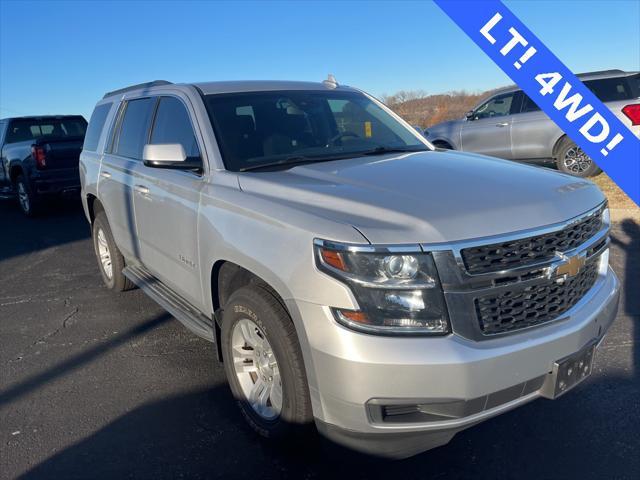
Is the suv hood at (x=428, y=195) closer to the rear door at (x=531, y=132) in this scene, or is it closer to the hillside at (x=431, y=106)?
the rear door at (x=531, y=132)

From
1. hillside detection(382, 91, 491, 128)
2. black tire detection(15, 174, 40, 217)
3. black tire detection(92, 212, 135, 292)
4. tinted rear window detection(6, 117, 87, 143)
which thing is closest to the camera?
black tire detection(92, 212, 135, 292)

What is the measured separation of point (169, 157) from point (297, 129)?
972 millimetres

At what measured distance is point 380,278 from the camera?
2.24m

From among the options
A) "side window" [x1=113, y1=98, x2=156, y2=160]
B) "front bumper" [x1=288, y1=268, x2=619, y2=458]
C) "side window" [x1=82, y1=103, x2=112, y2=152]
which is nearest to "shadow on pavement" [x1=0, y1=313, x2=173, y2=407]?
"side window" [x1=113, y1=98, x2=156, y2=160]

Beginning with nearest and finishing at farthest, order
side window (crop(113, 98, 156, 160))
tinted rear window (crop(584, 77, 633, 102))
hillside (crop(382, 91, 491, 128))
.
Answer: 1. side window (crop(113, 98, 156, 160))
2. tinted rear window (crop(584, 77, 633, 102))
3. hillside (crop(382, 91, 491, 128))

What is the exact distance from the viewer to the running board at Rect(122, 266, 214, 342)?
356 cm

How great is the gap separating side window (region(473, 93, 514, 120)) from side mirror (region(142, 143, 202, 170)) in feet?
30.7

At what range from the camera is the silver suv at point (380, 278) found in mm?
2223

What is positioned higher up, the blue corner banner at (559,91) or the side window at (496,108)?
the blue corner banner at (559,91)

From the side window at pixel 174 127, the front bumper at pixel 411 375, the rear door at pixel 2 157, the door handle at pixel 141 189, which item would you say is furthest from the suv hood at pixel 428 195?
the rear door at pixel 2 157

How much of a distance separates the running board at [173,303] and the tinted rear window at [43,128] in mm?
7495

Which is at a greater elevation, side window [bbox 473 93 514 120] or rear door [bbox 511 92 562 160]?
side window [bbox 473 93 514 120]

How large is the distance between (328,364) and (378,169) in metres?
1.32

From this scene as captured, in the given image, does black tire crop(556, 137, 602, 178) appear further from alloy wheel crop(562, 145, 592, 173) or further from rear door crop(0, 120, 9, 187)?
rear door crop(0, 120, 9, 187)
